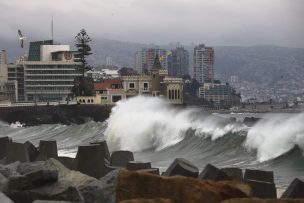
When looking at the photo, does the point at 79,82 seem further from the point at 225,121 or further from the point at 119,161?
the point at 119,161

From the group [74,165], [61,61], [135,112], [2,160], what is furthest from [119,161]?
[61,61]

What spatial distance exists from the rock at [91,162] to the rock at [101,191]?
4072mm

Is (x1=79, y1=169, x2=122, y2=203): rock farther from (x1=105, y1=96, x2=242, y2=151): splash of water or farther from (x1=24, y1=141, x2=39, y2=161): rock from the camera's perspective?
(x1=105, y1=96, x2=242, y2=151): splash of water

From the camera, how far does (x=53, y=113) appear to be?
97500mm

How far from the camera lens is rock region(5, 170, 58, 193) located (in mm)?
8836

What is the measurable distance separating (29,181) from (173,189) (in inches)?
81.5

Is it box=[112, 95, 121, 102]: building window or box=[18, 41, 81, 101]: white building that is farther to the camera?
box=[18, 41, 81, 101]: white building

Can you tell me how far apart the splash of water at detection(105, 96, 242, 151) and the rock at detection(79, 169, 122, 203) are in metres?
20.7

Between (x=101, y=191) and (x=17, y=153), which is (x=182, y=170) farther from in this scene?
(x=17, y=153)

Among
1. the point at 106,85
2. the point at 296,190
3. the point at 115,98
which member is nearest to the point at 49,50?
the point at 106,85

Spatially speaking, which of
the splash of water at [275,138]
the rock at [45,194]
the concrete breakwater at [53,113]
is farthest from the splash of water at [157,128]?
the concrete breakwater at [53,113]

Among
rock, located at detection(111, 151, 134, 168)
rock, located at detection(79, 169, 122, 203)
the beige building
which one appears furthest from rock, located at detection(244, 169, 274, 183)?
the beige building

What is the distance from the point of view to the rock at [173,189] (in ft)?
24.8

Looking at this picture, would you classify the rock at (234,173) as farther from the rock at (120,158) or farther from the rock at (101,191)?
the rock at (120,158)
